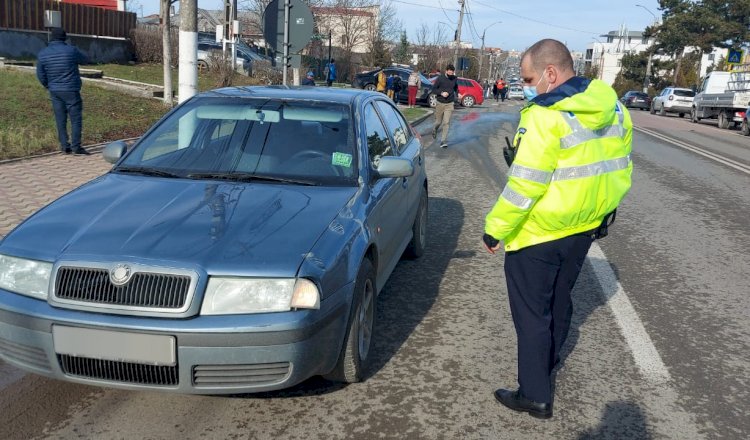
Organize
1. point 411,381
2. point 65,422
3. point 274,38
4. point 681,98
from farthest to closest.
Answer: point 681,98, point 274,38, point 411,381, point 65,422

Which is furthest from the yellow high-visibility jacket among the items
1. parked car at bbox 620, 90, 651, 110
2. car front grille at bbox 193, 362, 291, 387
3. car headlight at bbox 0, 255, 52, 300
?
parked car at bbox 620, 90, 651, 110

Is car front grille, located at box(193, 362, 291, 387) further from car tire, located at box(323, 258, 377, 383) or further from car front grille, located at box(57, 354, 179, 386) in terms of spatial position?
car tire, located at box(323, 258, 377, 383)

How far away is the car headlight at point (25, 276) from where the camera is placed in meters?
3.12

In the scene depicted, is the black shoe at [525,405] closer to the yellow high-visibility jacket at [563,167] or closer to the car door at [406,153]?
the yellow high-visibility jacket at [563,167]

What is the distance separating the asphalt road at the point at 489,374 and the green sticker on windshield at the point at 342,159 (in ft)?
3.70

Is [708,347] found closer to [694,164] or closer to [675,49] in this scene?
[694,164]

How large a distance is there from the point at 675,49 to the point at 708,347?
6940cm

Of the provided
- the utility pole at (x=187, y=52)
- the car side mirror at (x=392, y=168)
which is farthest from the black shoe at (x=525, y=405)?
the utility pole at (x=187, y=52)

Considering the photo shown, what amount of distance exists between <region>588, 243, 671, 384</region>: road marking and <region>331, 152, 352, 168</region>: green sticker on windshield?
217 centimetres

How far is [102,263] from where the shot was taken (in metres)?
3.04

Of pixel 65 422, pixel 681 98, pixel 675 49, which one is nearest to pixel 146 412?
pixel 65 422

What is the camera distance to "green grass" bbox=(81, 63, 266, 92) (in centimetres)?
2203

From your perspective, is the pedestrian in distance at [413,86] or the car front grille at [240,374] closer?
the car front grille at [240,374]

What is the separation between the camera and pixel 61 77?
10.2 metres
